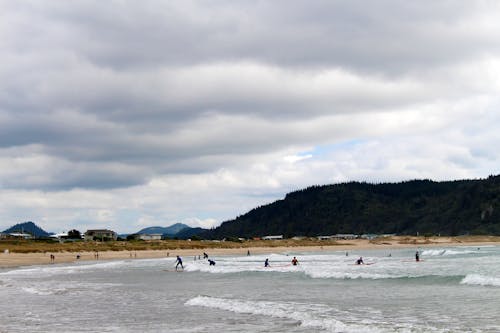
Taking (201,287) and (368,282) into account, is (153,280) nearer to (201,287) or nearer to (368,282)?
(201,287)

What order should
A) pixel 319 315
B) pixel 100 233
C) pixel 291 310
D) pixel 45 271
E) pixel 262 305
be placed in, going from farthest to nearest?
pixel 100 233 < pixel 45 271 < pixel 262 305 < pixel 291 310 < pixel 319 315

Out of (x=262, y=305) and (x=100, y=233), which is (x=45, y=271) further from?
(x=100, y=233)

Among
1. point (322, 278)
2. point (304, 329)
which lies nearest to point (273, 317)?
point (304, 329)

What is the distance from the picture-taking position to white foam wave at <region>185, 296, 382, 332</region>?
68.8ft

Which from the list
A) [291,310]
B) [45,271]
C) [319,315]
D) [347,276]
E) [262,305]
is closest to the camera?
[319,315]

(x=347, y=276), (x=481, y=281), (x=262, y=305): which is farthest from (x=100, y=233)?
(x=262, y=305)

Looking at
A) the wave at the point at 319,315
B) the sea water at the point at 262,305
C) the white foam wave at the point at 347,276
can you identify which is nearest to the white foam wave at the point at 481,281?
the sea water at the point at 262,305

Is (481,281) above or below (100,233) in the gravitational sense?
below

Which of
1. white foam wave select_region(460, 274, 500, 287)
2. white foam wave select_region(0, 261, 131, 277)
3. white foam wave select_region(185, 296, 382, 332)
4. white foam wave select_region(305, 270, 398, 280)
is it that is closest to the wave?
white foam wave select_region(185, 296, 382, 332)

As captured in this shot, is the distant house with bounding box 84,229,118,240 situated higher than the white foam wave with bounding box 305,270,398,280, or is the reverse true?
the distant house with bounding box 84,229,118,240

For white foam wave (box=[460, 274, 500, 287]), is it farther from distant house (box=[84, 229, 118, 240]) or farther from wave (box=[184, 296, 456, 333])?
distant house (box=[84, 229, 118, 240])

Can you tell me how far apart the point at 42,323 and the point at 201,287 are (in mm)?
18382

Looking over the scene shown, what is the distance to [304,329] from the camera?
2095 centimetres

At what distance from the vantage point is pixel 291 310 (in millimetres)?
25875
